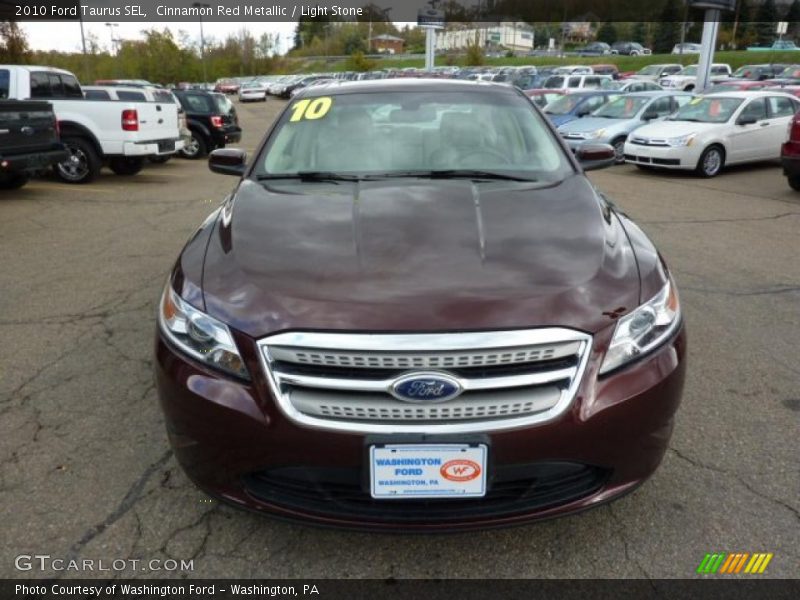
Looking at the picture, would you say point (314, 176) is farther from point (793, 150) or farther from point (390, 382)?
point (793, 150)

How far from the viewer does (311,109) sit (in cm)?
388

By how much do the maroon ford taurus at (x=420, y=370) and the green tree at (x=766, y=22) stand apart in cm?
7347

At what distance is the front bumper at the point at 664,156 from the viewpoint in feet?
39.7

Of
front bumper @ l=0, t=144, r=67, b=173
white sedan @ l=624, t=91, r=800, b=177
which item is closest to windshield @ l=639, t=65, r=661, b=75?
white sedan @ l=624, t=91, r=800, b=177

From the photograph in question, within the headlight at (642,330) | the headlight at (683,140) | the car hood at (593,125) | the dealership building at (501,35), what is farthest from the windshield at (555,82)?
the dealership building at (501,35)

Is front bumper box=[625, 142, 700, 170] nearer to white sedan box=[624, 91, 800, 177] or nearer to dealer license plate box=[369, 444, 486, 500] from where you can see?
white sedan box=[624, 91, 800, 177]

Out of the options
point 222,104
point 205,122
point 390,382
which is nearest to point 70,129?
point 205,122

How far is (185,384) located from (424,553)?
1.05m

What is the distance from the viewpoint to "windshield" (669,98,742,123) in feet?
41.6

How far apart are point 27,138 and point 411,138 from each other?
25.2 ft

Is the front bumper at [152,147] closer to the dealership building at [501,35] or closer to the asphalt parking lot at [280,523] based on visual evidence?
the asphalt parking lot at [280,523]

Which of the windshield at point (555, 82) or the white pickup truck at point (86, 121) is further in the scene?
the windshield at point (555, 82)

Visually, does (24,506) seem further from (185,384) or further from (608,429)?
(608,429)
